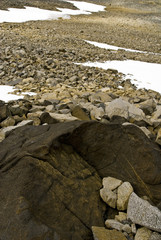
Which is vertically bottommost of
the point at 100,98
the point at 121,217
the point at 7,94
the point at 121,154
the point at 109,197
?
the point at 7,94

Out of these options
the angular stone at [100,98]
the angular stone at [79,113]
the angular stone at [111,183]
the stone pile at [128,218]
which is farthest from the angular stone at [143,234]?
the angular stone at [100,98]

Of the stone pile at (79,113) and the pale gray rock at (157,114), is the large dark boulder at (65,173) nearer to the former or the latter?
the stone pile at (79,113)

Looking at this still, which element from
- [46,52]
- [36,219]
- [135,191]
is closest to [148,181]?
[135,191]

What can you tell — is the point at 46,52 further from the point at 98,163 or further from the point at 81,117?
the point at 98,163

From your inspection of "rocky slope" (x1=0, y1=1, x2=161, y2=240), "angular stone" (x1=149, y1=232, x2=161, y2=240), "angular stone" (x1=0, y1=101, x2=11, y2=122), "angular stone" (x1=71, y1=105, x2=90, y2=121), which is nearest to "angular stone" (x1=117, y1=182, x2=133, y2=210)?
"rocky slope" (x1=0, y1=1, x2=161, y2=240)

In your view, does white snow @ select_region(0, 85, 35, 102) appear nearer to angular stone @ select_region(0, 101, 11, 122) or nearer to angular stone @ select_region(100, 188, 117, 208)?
angular stone @ select_region(0, 101, 11, 122)

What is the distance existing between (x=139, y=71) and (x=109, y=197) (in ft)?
25.4

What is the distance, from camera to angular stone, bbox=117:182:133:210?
2609mm

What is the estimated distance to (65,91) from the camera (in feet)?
21.6

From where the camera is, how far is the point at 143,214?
238cm

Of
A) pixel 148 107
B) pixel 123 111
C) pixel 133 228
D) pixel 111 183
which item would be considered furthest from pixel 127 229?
pixel 148 107

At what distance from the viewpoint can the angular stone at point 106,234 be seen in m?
2.22

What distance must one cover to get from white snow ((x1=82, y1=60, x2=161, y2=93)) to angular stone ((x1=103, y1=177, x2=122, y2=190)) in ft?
18.9

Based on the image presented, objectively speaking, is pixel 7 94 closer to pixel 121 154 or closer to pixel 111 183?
pixel 121 154
